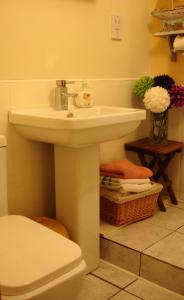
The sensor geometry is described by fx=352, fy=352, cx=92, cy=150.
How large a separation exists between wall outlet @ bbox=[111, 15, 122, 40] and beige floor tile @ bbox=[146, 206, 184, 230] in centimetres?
112

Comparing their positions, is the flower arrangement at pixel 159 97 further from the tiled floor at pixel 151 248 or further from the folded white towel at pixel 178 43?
the tiled floor at pixel 151 248

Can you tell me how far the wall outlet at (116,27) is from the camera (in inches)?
84.4

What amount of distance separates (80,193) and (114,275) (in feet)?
1.56

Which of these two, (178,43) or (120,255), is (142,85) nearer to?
(178,43)

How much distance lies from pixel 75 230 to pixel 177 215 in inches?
30.0

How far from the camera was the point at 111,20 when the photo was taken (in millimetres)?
2129

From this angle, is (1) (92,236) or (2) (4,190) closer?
(2) (4,190)

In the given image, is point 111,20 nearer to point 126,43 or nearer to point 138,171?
point 126,43

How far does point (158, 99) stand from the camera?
2092mm

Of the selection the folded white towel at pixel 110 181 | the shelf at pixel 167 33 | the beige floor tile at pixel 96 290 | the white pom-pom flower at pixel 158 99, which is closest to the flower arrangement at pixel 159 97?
the white pom-pom flower at pixel 158 99

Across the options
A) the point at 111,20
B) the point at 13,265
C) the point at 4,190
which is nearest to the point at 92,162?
the point at 4,190

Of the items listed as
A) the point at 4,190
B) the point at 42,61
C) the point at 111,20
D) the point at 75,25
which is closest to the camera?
the point at 4,190

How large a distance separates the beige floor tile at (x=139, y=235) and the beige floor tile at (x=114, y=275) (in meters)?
0.14

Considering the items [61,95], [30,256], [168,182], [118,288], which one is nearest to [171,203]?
[168,182]
